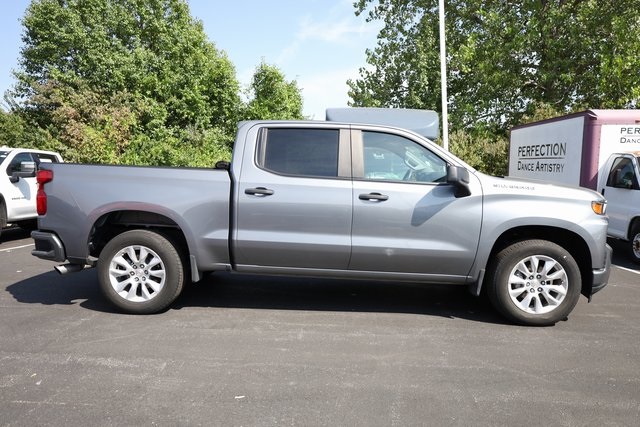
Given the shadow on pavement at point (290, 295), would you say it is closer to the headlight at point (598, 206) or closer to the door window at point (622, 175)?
the headlight at point (598, 206)

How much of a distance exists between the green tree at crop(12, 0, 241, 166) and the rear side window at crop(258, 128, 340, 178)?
16669 millimetres

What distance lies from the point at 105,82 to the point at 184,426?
24.3m

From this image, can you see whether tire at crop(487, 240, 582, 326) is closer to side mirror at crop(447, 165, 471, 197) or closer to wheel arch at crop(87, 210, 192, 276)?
side mirror at crop(447, 165, 471, 197)

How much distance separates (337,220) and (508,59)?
1720 cm

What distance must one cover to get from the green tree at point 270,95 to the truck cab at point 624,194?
17.1 meters

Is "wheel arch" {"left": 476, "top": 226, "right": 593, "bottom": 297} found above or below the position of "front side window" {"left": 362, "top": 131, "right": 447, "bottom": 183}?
below

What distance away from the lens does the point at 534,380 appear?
3531 millimetres

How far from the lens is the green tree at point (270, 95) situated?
24281 mm

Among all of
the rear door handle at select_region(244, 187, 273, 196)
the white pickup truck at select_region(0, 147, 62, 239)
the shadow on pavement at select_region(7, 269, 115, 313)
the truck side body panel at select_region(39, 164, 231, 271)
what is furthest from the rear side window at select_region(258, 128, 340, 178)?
the white pickup truck at select_region(0, 147, 62, 239)

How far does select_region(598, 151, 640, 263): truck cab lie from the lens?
8133 mm

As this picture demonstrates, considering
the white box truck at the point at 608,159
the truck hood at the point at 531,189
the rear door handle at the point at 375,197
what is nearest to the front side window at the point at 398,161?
the rear door handle at the point at 375,197

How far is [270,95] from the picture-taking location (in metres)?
24.6

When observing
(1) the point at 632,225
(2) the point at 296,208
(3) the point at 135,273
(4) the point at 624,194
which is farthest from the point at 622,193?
(3) the point at 135,273

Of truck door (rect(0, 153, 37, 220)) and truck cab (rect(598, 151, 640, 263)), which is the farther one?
truck door (rect(0, 153, 37, 220))
